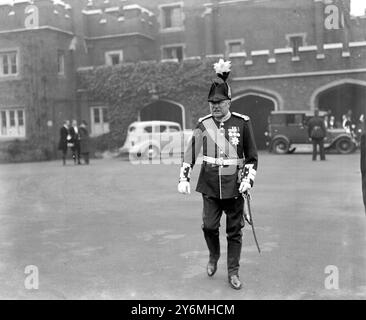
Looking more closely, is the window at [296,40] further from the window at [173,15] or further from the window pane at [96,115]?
the window pane at [96,115]

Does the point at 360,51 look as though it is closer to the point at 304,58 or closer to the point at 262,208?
the point at 304,58

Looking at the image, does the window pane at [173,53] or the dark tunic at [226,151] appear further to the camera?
the window pane at [173,53]

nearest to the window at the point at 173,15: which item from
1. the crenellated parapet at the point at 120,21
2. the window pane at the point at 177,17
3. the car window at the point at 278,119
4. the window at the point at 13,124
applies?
the window pane at the point at 177,17

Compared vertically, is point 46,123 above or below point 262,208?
above

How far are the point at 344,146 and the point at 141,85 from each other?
883 cm

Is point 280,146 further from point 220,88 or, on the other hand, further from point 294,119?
point 220,88

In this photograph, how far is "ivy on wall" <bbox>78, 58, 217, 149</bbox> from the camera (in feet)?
68.6

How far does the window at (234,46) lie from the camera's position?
24.2m

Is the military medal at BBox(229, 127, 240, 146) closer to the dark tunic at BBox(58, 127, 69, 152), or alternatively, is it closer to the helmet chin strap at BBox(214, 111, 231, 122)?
the helmet chin strap at BBox(214, 111, 231, 122)

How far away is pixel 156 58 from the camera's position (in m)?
25.5

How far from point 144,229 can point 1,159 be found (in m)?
12.0

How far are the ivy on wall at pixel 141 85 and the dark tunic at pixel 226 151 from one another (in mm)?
16849

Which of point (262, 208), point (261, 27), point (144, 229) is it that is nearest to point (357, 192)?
point (262, 208)

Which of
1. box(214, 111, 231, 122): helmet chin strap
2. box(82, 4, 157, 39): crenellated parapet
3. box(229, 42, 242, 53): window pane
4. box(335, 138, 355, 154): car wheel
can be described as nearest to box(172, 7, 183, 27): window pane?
box(82, 4, 157, 39): crenellated parapet
